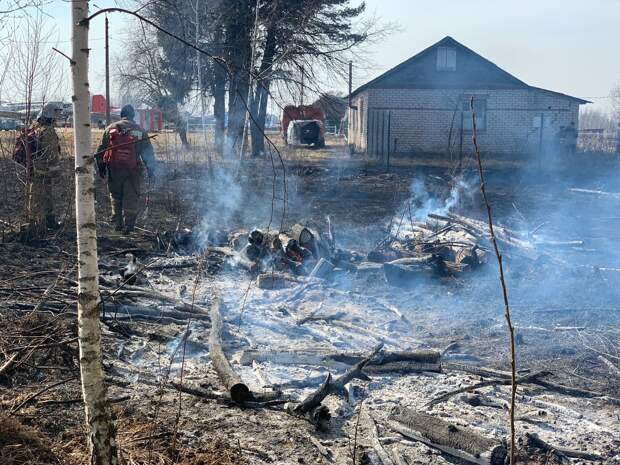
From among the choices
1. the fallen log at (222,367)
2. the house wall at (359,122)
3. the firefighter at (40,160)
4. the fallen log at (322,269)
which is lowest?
the fallen log at (222,367)

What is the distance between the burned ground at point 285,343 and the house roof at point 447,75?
1759cm

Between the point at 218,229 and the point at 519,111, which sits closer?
the point at 218,229

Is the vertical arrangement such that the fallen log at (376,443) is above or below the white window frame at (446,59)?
below

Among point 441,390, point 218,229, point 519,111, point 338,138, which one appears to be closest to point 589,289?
point 441,390

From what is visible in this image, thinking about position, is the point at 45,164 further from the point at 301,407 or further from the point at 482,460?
the point at 482,460

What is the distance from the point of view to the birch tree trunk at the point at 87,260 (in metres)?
2.77

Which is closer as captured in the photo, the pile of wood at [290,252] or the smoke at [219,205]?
the pile of wood at [290,252]

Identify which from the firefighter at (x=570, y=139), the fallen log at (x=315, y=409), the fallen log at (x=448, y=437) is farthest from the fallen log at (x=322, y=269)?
the firefighter at (x=570, y=139)

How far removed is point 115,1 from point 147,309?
4.27 metres

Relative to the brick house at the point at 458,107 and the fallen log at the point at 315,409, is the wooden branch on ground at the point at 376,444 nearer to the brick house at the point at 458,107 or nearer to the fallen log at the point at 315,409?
the fallen log at the point at 315,409

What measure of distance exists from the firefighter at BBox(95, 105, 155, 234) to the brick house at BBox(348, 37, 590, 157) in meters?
18.4

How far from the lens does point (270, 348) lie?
6.32 metres

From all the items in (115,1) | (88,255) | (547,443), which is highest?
(115,1)

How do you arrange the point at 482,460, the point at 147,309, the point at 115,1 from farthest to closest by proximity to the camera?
the point at 147,309 < the point at 482,460 < the point at 115,1
